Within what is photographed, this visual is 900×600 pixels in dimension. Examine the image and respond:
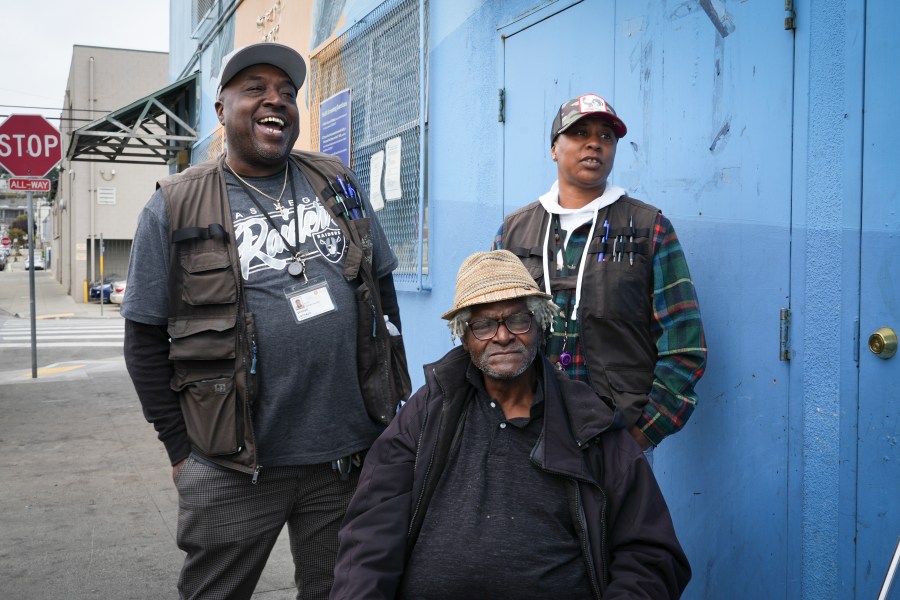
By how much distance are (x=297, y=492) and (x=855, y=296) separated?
1.80 meters

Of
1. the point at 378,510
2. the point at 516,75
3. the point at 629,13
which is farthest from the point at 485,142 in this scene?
the point at 378,510

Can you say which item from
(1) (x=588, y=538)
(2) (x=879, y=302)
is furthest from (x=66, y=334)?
(2) (x=879, y=302)

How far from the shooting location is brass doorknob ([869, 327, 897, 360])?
232cm

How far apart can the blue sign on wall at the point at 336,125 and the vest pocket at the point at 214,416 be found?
168 inches

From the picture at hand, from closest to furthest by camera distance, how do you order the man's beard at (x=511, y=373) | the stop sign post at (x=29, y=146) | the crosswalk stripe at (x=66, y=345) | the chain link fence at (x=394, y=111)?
the man's beard at (x=511, y=373), the chain link fence at (x=394, y=111), the stop sign post at (x=29, y=146), the crosswalk stripe at (x=66, y=345)

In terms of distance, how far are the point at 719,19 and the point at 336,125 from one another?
4.57 m

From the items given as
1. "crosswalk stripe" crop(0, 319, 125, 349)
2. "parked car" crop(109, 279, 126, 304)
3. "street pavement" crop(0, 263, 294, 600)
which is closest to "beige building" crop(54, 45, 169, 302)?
"parked car" crop(109, 279, 126, 304)

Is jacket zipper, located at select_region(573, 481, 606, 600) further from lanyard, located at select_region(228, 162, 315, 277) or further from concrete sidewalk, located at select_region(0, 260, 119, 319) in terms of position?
concrete sidewalk, located at select_region(0, 260, 119, 319)

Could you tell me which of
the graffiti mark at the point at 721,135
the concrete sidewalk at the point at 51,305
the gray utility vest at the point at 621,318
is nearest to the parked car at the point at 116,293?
the concrete sidewalk at the point at 51,305

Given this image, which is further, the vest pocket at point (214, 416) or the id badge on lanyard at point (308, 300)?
the id badge on lanyard at point (308, 300)

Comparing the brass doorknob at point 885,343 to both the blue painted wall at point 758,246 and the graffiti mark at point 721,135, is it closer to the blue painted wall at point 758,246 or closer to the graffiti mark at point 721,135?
the blue painted wall at point 758,246

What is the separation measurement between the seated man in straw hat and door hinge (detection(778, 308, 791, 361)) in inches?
32.7

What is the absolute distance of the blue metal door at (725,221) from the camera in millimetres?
2707

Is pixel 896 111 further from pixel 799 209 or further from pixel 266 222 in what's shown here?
pixel 266 222
